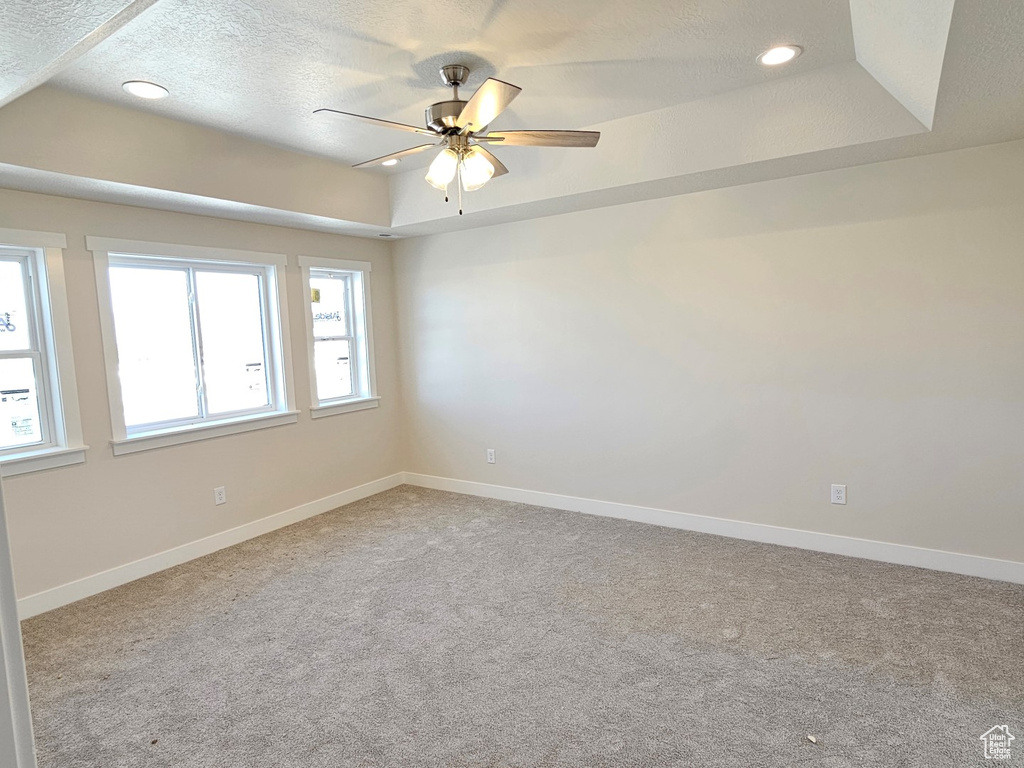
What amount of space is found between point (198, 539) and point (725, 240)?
397 centimetres

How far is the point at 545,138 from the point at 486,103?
0.39 metres

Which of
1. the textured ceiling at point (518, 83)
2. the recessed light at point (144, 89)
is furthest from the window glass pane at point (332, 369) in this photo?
the recessed light at point (144, 89)

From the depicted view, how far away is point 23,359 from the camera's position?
3.17 meters

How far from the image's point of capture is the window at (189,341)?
3.54m

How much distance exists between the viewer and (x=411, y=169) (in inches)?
172

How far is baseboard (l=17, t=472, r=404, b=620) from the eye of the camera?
125 inches

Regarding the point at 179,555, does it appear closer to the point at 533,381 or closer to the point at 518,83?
the point at 533,381

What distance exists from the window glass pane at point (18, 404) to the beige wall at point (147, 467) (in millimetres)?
215

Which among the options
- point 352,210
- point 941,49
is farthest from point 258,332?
point 941,49

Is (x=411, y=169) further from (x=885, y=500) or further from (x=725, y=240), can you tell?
(x=885, y=500)

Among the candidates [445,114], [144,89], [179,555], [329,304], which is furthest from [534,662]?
[329,304]

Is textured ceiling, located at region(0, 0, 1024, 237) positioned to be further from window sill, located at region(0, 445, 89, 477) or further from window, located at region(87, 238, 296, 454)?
window sill, located at region(0, 445, 89, 477)

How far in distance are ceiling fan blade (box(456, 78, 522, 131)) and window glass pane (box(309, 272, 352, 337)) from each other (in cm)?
271

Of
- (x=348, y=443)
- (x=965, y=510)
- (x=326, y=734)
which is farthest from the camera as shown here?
(x=348, y=443)
